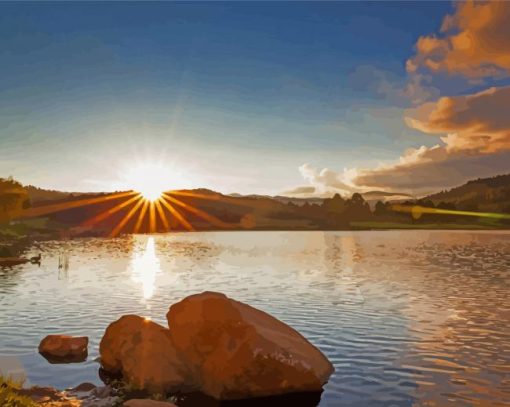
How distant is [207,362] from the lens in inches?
1027

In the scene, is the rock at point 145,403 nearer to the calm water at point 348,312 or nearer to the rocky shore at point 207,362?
the rocky shore at point 207,362

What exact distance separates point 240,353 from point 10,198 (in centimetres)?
12708

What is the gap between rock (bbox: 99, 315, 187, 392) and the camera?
86.1ft

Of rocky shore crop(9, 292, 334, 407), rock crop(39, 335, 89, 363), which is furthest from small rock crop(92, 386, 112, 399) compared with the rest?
rock crop(39, 335, 89, 363)

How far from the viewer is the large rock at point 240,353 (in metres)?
25.0

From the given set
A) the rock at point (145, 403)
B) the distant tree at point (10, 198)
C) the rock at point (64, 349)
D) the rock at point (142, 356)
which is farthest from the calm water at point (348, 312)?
the distant tree at point (10, 198)

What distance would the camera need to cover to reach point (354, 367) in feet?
97.1

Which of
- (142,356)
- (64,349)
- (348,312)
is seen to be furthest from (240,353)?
(348,312)

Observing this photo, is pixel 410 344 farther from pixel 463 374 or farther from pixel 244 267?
pixel 244 267

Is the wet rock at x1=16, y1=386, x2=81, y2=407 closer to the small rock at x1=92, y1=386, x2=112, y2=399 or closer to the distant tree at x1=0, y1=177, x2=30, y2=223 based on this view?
the small rock at x1=92, y1=386, x2=112, y2=399

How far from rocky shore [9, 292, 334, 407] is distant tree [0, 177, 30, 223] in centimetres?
12083

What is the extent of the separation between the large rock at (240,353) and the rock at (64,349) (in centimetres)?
762

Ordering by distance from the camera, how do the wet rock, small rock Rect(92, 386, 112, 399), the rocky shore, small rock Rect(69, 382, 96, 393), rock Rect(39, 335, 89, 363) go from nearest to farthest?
the wet rock < the rocky shore < small rock Rect(92, 386, 112, 399) < small rock Rect(69, 382, 96, 393) < rock Rect(39, 335, 89, 363)

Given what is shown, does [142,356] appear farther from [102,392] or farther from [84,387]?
[84,387]
